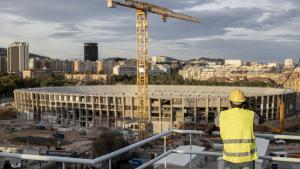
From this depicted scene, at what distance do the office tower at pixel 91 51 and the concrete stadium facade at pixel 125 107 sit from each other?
123078 mm

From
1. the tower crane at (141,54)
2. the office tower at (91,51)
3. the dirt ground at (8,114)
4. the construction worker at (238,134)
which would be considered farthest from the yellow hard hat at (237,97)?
the office tower at (91,51)

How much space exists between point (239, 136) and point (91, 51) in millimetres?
186375

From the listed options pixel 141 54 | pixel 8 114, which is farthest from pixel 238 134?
pixel 8 114

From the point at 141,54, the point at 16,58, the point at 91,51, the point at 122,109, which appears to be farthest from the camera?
the point at 91,51

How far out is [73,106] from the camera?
2089 inches

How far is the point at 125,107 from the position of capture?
50.2 m

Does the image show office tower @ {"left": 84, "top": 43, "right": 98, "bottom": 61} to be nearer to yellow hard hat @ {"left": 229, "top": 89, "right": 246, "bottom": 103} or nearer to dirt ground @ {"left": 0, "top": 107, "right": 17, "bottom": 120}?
dirt ground @ {"left": 0, "top": 107, "right": 17, "bottom": 120}

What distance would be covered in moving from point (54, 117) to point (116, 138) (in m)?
26.5

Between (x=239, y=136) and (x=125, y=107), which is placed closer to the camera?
(x=239, y=136)

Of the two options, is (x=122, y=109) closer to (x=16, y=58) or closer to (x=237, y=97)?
(x=237, y=97)

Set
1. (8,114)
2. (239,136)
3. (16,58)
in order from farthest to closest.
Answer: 1. (16,58)
2. (8,114)
3. (239,136)

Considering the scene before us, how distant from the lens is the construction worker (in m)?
3.17

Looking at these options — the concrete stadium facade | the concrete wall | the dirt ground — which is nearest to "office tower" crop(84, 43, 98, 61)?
the dirt ground

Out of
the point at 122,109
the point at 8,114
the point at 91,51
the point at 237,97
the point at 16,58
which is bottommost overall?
the point at 8,114
